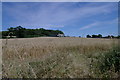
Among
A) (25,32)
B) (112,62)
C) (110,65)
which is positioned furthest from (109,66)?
(25,32)

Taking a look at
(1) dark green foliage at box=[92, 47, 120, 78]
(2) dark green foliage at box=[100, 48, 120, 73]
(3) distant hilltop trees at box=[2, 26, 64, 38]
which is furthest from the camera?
(3) distant hilltop trees at box=[2, 26, 64, 38]

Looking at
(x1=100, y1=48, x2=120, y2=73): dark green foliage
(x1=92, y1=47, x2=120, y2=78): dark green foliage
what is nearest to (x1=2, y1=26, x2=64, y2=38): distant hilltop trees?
(x1=92, y1=47, x2=120, y2=78): dark green foliage

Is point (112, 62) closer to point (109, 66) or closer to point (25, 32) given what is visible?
Result: point (109, 66)

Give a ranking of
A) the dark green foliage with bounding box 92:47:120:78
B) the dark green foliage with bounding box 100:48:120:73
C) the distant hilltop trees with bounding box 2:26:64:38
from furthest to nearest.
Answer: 1. the distant hilltop trees with bounding box 2:26:64:38
2. the dark green foliage with bounding box 100:48:120:73
3. the dark green foliage with bounding box 92:47:120:78

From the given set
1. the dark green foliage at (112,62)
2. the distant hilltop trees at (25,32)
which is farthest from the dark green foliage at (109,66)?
the distant hilltop trees at (25,32)

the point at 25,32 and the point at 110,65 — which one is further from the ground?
the point at 25,32

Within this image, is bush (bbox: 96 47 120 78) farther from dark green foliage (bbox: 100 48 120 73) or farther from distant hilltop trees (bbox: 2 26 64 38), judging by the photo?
distant hilltop trees (bbox: 2 26 64 38)

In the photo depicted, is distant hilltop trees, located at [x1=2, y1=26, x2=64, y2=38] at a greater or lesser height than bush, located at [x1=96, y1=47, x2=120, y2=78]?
greater

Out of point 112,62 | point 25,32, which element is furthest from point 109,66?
point 25,32

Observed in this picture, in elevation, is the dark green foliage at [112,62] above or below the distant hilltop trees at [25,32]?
below

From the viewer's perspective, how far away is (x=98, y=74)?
2.00m

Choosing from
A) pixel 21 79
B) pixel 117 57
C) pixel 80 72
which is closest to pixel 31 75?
pixel 21 79

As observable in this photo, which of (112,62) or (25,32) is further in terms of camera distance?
(25,32)

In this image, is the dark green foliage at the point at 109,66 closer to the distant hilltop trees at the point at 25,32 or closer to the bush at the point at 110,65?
the bush at the point at 110,65
